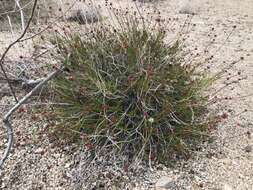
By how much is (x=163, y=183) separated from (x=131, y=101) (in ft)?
1.77

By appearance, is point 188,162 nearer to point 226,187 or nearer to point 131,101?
point 226,187

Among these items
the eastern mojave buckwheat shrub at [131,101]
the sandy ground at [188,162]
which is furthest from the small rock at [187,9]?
the eastern mojave buckwheat shrub at [131,101]

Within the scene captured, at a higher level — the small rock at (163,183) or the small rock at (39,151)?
the small rock at (39,151)

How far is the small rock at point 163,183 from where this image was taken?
2.45 meters

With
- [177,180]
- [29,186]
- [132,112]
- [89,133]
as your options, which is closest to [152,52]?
[132,112]

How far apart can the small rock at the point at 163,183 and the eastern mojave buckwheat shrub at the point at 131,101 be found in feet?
0.49

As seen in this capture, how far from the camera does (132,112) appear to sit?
8.62 feet

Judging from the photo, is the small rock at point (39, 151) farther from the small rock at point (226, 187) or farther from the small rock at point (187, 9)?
the small rock at point (187, 9)

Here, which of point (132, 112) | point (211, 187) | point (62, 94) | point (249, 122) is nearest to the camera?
point (211, 187)

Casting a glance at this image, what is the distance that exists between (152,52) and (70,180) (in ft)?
3.38

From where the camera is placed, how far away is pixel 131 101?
2.69 meters

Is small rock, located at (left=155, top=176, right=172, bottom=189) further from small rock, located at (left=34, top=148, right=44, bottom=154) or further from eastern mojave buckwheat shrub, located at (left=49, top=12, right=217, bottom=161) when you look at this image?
small rock, located at (left=34, top=148, right=44, bottom=154)

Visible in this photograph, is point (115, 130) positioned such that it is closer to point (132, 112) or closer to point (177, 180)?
point (132, 112)

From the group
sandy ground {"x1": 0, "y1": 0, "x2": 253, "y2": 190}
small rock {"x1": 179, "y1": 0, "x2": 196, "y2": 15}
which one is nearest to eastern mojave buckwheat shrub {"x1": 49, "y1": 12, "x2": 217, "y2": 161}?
sandy ground {"x1": 0, "y1": 0, "x2": 253, "y2": 190}
